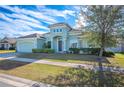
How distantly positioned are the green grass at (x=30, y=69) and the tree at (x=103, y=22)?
→ 2.05m

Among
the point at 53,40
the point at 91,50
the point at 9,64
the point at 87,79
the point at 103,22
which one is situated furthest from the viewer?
the point at 53,40

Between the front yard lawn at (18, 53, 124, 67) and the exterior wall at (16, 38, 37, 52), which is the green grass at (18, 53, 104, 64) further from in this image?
the exterior wall at (16, 38, 37, 52)

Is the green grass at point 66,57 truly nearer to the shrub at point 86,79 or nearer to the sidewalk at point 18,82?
the shrub at point 86,79

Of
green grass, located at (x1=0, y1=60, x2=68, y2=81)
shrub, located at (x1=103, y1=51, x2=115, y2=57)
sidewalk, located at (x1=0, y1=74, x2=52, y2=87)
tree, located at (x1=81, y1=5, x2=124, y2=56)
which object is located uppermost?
tree, located at (x1=81, y1=5, x2=124, y2=56)

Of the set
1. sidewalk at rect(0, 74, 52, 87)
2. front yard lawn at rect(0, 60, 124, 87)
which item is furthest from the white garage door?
sidewalk at rect(0, 74, 52, 87)

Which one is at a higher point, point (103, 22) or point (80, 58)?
point (103, 22)

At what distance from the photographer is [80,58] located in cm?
924

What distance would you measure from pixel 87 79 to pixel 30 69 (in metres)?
2.73

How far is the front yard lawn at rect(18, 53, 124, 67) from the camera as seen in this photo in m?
8.20

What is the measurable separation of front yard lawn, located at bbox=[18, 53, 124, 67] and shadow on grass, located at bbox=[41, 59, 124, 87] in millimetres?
1145

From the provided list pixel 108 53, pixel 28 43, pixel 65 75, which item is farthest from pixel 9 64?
pixel 108 53

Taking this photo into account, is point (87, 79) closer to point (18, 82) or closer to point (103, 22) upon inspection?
point (18, 82)
